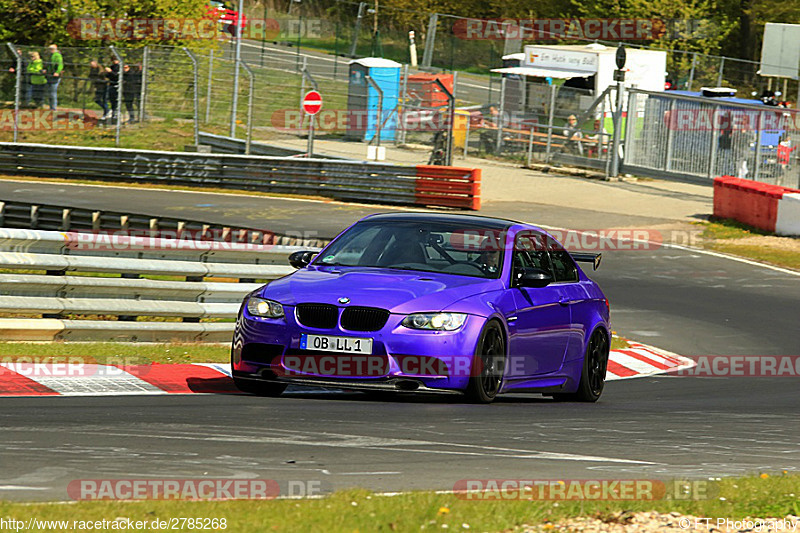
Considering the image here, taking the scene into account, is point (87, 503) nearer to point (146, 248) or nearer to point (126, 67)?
point (146, 248)

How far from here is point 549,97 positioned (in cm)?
3744

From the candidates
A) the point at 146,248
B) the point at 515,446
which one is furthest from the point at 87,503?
the point at 146,248

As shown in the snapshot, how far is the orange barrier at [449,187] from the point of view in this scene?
28578 millimetres

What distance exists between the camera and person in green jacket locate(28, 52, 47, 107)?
34656 millimetres

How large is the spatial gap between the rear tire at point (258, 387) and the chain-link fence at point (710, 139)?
23.0 m

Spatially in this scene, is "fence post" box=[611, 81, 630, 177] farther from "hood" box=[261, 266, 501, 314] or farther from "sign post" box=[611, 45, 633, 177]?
"hood" box=[261, 266, 501, 314]

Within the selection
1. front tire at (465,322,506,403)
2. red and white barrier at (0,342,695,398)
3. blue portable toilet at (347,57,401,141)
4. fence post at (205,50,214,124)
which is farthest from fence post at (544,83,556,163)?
front tire at (465,322,506,403)

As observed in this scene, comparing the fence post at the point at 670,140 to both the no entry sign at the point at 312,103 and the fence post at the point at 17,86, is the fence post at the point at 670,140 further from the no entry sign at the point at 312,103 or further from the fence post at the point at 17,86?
the fence post at the point at 17,86

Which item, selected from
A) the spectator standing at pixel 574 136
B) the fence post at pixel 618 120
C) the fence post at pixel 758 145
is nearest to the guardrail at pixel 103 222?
the fence post at pixel 758 145

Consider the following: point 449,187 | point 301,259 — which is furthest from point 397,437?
point 449,187

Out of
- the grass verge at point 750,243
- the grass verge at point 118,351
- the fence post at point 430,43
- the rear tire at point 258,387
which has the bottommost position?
the grass verge at point 750,243

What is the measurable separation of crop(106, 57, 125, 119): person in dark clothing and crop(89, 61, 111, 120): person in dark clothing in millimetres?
106

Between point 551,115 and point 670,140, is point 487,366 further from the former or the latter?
point 551,115

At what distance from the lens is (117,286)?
11328mm
